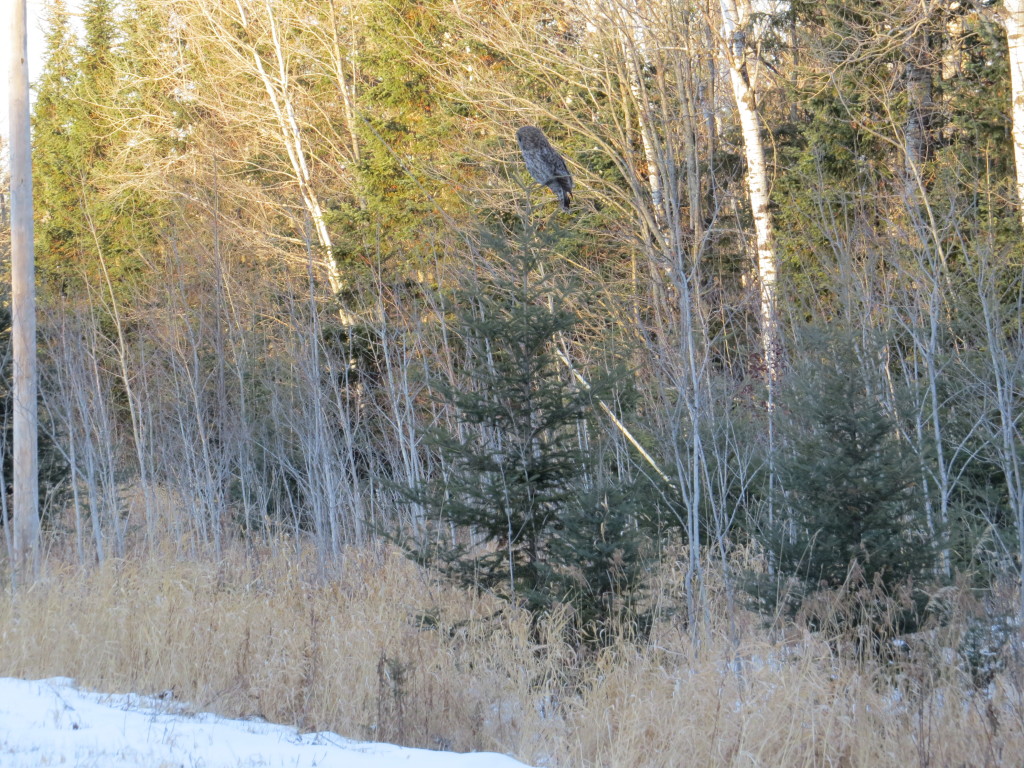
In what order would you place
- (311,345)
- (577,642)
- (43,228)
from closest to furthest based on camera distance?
1. (577,642)
2. (311,345)
3. (43,228)

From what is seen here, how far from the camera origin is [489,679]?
5.98 meters

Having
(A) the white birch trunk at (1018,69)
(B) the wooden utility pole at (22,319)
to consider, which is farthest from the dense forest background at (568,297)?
(B) the wooden utility pole at (22,319)

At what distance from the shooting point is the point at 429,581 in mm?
7754

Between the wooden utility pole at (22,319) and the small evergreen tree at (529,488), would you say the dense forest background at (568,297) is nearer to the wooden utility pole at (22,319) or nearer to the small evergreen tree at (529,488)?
the small evergreen tree at (529,488)

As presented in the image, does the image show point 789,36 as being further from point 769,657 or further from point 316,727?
point 316,727

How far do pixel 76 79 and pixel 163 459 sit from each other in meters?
18.3

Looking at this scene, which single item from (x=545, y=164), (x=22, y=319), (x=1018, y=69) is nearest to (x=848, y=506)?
(x=545, y=164)

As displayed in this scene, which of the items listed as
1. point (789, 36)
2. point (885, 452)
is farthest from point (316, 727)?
point (789, 36)

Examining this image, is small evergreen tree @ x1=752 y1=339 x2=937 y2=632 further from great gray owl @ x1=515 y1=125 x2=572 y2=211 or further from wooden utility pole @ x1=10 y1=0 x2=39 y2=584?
wooden utility pole @ x1=10 y1=0 x2=39 y2=584

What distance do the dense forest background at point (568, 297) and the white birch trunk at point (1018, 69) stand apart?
50 centimetres

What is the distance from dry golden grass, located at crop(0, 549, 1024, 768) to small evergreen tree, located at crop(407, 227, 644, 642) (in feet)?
0.95

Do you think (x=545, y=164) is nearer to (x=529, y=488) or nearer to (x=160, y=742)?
(x=529, y=488)

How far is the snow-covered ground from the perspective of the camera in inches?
172

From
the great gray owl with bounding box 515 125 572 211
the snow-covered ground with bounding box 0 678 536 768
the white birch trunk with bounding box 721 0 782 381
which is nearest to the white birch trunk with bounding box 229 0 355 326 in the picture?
the white birch trunk with bounding box 721 0 782 381
